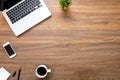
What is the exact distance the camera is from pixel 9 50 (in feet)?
5.06

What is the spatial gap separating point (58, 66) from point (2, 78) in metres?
0.34

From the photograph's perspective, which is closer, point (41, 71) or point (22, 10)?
point (41, 71)

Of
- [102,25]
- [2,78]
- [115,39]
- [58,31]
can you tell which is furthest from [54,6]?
[2,78]

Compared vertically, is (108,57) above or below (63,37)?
below

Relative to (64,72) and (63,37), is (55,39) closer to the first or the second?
(63,37)

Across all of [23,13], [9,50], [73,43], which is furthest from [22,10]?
[73,43]

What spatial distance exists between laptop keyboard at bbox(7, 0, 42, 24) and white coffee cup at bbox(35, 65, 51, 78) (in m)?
0.34

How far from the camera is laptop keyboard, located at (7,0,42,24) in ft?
5.15

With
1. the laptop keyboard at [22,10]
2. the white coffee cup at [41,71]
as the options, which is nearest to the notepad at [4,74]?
the white coffee cup at [41,71]

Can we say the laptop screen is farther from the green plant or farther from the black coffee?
the black coffee

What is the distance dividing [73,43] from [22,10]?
0.38 metres

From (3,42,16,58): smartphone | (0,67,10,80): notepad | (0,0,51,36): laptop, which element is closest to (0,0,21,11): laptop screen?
(0,0,51,36): laptop

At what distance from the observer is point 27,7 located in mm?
1584

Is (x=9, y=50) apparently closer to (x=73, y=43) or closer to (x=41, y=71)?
(x=41, y=71)
